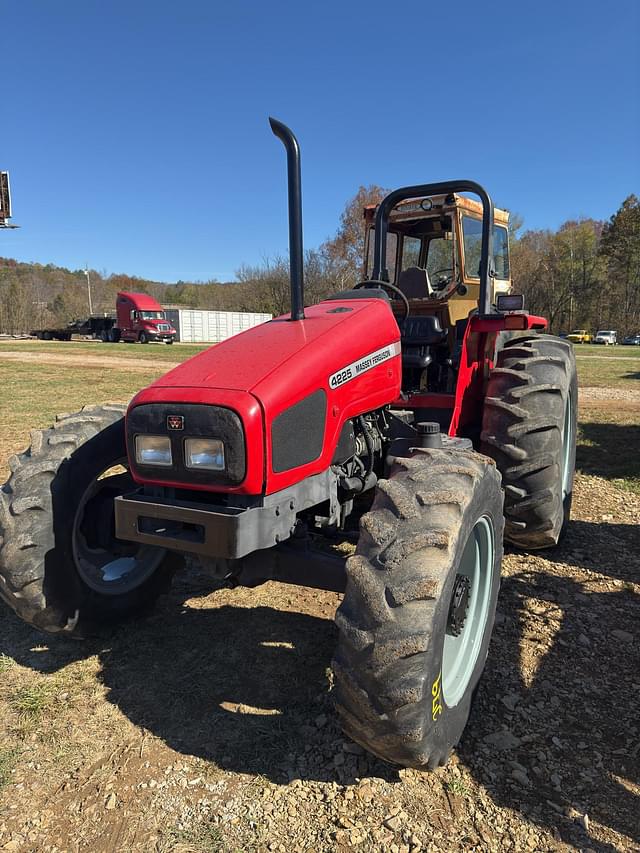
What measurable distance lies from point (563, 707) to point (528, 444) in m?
1.42

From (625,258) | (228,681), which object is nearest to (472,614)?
(228,681)

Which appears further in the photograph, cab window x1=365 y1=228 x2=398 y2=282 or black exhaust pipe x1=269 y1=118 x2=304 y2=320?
cab window x1=365 y1=228 x2=398 y2=282

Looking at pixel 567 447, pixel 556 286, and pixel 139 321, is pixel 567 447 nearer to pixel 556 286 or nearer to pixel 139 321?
pixel 139 321

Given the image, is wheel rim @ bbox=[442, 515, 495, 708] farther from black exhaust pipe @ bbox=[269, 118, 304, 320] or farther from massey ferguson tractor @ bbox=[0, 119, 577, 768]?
black exhaust pipe @ bbox=[269, 118, 304, 320]

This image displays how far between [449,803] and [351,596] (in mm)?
835

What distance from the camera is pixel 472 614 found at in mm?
2668

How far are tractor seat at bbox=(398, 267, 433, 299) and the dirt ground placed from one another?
221 cm

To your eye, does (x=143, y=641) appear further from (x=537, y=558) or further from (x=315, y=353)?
(x=537, y=558)

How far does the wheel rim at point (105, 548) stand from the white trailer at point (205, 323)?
143 ft

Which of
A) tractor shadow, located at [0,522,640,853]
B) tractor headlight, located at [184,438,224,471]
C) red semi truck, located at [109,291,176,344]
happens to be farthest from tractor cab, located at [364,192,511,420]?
red semi truck, located at [109,291,176,344]

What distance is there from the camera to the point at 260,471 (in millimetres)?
2158

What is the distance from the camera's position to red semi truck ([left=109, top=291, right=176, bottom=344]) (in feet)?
122

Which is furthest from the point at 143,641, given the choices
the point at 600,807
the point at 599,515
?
the point at 599,515

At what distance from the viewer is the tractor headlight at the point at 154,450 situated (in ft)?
7.43
